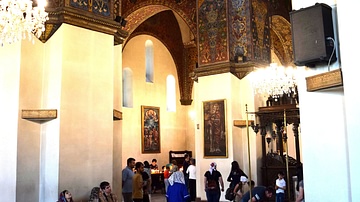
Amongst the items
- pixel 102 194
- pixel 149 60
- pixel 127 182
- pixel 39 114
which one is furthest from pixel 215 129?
pixel 149 60

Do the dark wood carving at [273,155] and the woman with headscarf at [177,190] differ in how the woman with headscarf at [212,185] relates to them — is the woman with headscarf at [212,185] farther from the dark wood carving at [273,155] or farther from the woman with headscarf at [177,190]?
the dark wood carving at [273,155]

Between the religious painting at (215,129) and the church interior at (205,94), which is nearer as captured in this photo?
the church interior at (205,94)

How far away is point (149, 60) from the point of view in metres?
21.8

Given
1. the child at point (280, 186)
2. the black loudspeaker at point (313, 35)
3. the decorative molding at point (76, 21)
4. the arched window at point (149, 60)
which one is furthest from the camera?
the arched window at point (149, 60)

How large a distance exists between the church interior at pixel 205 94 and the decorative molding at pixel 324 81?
0.05 feet

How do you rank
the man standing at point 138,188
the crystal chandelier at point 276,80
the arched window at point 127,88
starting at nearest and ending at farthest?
the man standing at point 138,188
the crystal chandelier at point 276,80
the arched window at point 127,88

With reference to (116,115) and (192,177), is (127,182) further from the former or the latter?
(192,177)

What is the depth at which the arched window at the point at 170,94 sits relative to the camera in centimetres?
2244

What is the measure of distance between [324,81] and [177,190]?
381 cm

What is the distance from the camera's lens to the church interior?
611 cm

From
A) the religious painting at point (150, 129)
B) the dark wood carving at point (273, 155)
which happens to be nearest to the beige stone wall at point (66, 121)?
the dark wood carving at point (273, 155)

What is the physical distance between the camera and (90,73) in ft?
30.4

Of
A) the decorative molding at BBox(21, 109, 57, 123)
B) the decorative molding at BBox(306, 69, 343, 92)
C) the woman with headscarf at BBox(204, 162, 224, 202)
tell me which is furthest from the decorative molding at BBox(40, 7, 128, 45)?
the decorative molding at BBox(306, 69, 343, 92)

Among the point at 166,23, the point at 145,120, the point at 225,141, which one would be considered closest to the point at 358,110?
the point at 225,141
